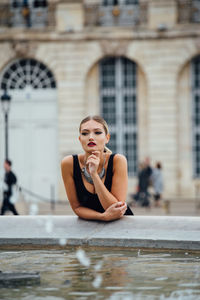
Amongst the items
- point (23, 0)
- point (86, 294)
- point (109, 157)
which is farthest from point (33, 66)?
point (86, 294)

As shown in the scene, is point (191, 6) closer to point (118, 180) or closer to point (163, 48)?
point (163, 48)

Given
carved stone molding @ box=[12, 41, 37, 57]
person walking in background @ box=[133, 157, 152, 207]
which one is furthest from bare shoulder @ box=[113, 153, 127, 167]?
carved stone molding @ box=[12, 41, 37, 57]

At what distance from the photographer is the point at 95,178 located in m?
5.14

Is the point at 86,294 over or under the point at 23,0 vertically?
under

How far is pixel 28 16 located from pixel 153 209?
8.01 m

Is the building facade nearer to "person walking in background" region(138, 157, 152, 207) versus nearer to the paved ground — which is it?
the paved ground

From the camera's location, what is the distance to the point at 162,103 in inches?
946

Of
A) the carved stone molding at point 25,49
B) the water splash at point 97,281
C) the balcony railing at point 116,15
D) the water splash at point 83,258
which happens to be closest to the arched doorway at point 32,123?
the carved stone molding at point 25,49

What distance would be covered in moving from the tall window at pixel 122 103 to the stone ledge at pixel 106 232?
19.1 meters

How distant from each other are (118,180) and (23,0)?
20.2 metres

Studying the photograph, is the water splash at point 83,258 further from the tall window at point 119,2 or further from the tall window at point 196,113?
the tall window at point 119,2

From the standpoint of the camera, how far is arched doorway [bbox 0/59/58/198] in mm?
24562

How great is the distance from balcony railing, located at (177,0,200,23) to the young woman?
19.2 m

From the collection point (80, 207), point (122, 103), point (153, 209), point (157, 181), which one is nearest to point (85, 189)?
point (80, 207)
